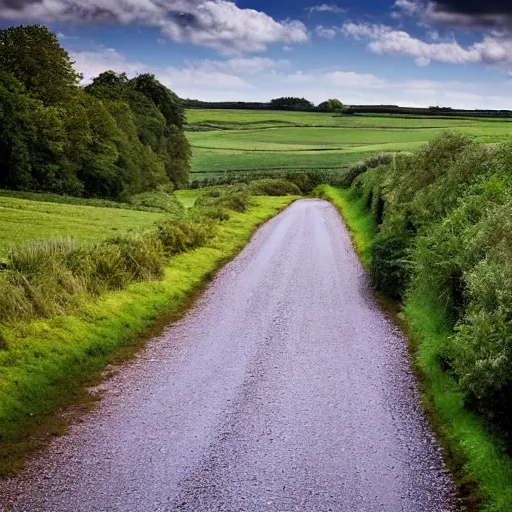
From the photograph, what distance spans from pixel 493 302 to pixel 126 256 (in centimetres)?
1257

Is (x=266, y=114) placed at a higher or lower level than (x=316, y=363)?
higher

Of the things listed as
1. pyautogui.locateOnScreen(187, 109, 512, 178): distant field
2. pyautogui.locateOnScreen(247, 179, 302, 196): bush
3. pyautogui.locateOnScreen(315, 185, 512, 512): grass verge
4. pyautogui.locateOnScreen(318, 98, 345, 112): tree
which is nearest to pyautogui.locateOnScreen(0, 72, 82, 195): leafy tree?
pyautogui.locateOnScreen(247, 179, 302, 196): bush

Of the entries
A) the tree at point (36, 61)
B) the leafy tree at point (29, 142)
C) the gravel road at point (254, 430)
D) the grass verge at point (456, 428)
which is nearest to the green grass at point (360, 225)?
the grass verge at point (456, 428)

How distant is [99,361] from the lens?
44.3 feet

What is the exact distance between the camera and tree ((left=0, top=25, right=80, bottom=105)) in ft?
169

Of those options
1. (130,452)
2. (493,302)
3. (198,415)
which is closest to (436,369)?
(493,302)

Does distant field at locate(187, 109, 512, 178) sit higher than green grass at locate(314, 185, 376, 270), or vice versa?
distant field at locate(187, 109, 512, 178)

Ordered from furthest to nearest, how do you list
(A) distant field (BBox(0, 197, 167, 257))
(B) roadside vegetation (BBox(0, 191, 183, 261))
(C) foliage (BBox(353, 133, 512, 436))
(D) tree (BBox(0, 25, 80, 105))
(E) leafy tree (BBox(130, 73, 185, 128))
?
(E) leafy tree (BBox(130, 73, 185, 128)) < (D) tree (BBox(0, 25, 80, 105)) < (A) distant field (BBox(0, 197, 167, 257)) < (B) roadside vegetation (BBox(0, 191, 183, 261)) < (C) foliage (BBox(353, 133, 512, 436))

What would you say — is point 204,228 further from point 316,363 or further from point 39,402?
point 39,402

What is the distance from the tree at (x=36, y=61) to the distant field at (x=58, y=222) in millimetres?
17555

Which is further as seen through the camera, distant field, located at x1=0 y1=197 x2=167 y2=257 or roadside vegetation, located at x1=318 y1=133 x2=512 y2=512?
distant field, located at x1=0 y1=197 x2=167 y2=257

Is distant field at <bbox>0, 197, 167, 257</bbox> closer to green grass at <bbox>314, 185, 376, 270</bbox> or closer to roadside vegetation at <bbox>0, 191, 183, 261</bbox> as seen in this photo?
roadside vegetation at <bbox>0, 191, 183, 261</bbox>

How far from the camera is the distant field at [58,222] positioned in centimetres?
2739

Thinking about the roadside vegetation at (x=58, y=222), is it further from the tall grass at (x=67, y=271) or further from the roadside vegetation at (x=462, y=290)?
the roadside vegetation at (x=462, y=290)
